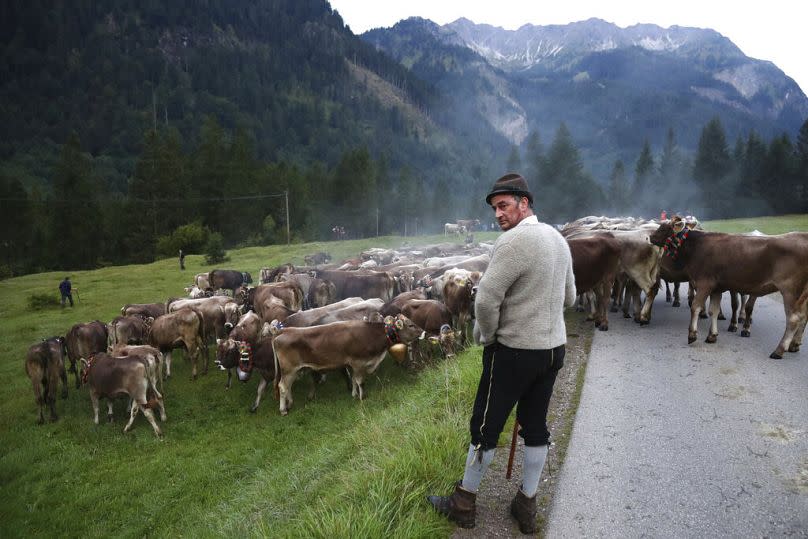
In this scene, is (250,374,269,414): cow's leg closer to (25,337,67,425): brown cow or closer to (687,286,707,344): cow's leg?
(25,337,67,425): brown cow

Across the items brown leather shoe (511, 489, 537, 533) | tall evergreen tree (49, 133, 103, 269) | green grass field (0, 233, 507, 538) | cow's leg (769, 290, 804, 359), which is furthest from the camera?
tall evergreen tree (49, 133, 103, 269)

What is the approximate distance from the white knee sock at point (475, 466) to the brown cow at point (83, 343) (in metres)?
13.4

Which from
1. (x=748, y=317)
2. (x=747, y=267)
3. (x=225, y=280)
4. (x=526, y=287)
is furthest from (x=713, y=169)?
(x=526, y=287)

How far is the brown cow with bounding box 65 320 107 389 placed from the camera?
1346cm

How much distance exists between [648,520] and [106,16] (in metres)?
247

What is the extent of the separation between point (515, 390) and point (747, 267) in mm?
7668

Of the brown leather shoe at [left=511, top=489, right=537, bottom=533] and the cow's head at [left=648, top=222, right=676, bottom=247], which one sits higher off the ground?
the cow's head at [left=648, top=222, right=676, bottom=247]

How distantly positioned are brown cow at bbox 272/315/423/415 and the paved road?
14.3ft

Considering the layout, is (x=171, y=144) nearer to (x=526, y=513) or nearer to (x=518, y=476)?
(x=518, y=476)

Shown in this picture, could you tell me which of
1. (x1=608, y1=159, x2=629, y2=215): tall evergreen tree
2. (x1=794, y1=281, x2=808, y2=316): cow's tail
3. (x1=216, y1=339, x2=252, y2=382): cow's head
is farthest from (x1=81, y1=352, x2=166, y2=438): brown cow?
(x1=608, y1=159, x2=629, y2=215): tall evergreen tree

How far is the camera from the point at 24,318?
23.5m

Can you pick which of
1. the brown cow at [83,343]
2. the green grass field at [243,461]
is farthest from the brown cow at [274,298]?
the brown cow at [83,343]

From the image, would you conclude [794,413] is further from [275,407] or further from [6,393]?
[6,393]

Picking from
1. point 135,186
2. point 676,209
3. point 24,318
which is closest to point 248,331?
point 24,318
